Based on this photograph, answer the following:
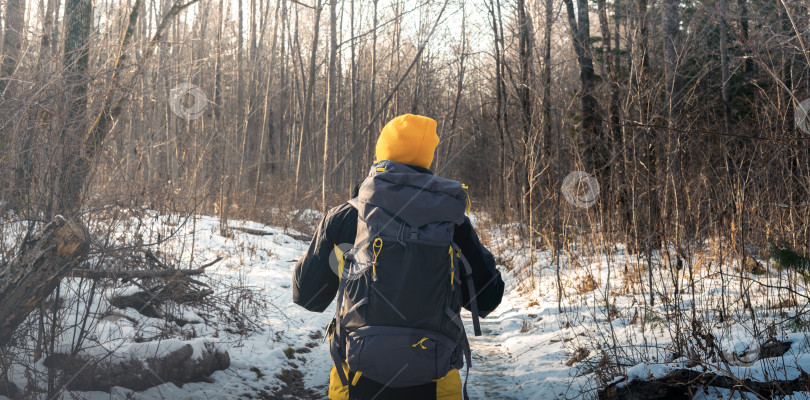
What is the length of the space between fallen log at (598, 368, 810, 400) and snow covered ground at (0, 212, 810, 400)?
0.20 feet

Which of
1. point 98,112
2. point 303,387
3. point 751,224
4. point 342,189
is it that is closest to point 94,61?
point 98,112

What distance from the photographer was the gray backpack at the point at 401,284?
2180 millimetres

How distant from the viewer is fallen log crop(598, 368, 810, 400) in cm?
303

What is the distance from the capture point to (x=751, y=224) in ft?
23.0

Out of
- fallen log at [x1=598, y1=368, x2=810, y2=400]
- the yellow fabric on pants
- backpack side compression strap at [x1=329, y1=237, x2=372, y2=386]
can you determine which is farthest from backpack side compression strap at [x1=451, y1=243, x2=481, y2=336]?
fallen log at [x1=598, y1=368, x2=810, y2=400]

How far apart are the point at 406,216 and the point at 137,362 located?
→ 2.66 metres

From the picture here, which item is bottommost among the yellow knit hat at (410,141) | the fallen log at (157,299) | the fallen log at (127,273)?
the fallen log at (157,299)

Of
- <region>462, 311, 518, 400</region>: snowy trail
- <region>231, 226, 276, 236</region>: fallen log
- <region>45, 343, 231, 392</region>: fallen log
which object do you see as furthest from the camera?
<region>231, 226, 276, 236</region>: fallen log

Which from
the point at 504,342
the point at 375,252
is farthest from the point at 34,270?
the point at 504,342

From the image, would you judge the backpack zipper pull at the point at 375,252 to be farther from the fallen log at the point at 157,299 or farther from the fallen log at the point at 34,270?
the fallen log at the point at 157,299

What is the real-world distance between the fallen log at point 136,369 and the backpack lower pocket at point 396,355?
2179 millimetres

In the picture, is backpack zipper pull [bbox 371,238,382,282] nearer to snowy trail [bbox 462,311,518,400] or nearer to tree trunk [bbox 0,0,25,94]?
tree trunk [bbox 0,0,25,94]

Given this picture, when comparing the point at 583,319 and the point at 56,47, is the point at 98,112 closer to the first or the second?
the point at 56,47

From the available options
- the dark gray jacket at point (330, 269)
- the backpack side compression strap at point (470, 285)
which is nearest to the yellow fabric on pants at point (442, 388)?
the backpack side compression strap at point (470, 285)
